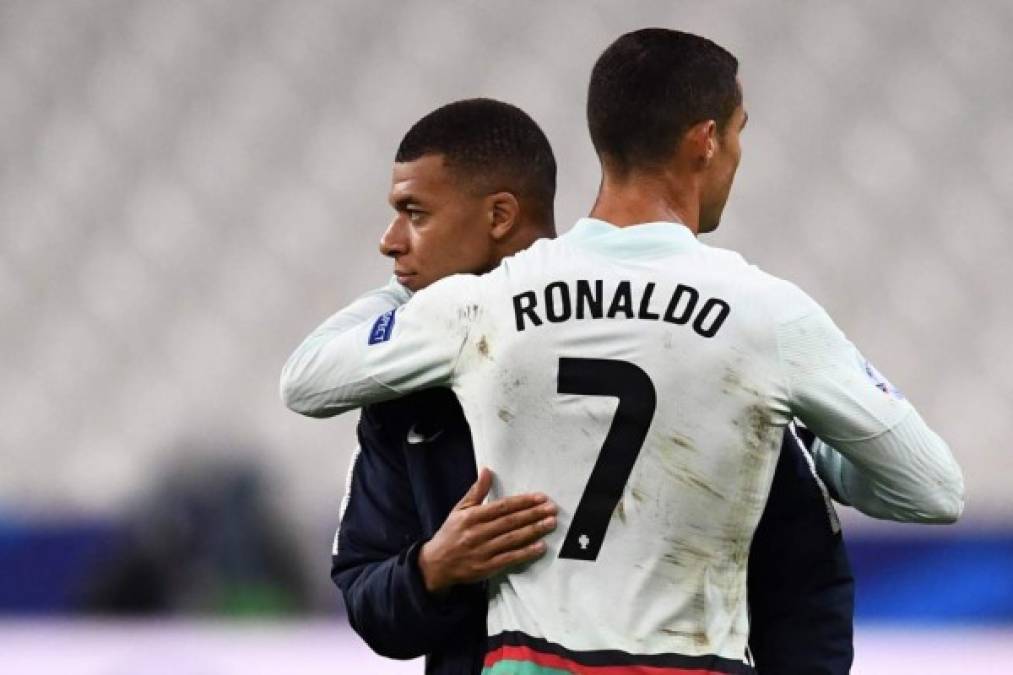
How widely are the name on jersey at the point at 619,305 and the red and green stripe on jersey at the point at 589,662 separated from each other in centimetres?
25

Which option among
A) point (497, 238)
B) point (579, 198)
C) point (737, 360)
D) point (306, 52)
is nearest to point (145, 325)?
point (306, 52)

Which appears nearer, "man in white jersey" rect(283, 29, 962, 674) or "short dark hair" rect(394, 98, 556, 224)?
"man in white jersey" rect(283, 29, 962, 674)

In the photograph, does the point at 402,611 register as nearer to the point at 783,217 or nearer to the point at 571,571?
the point at 571,571

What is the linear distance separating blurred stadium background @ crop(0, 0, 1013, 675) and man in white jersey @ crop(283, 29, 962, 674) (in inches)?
72.9

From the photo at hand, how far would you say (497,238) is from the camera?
5.48 feet

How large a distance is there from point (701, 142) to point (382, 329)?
0.31 meters

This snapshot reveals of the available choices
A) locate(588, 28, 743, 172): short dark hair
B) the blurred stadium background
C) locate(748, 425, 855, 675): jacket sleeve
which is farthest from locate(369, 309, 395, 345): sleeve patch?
the blurred stadium background

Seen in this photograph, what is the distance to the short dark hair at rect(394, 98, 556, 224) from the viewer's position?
1.68m

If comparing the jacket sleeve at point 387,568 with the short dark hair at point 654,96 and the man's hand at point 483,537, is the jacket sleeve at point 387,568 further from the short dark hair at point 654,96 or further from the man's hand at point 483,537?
the short dark hair at point 654,96

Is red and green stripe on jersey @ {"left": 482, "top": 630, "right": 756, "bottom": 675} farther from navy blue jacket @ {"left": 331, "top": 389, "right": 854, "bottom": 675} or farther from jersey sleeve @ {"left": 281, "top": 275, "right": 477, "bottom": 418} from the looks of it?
jersey sleeve @ {"left": 281, "top": 275, "right": 477, "bottom": 418}

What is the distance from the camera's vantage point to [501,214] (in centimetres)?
167

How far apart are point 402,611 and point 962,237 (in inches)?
89.1

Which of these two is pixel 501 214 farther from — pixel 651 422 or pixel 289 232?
pixel 289 232

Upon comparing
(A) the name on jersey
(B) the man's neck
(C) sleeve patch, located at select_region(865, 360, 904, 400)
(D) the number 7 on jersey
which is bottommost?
(D) the number 7 on jersey
